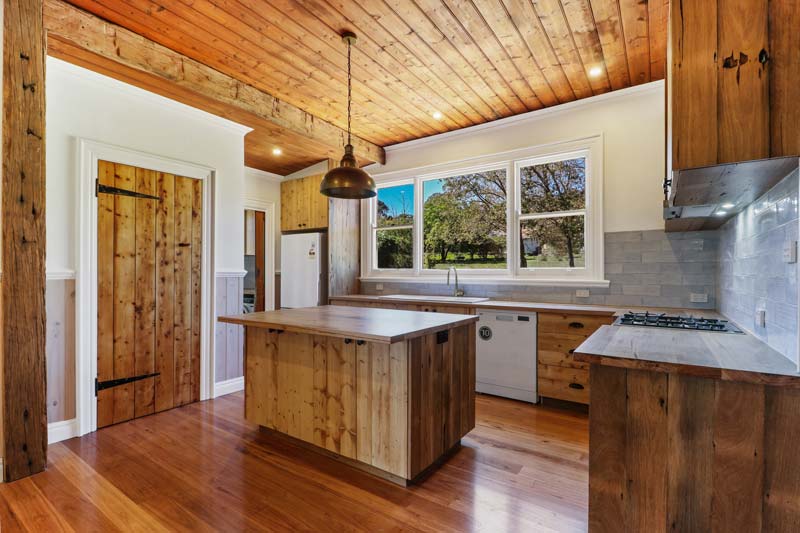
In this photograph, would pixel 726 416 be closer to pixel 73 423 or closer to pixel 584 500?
pixel 584 500

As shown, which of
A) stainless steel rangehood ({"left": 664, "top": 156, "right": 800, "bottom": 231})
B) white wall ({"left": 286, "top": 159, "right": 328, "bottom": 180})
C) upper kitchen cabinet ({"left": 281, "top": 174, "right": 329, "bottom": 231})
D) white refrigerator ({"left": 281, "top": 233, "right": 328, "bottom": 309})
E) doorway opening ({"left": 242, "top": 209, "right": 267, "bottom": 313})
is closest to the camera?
stainless steel rangehood ({"left": 664, "top": 156, "right": 800, "bottom": 231})

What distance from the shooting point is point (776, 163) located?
1236mm

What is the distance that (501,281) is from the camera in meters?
4.17

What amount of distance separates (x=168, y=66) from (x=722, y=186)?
3.44m

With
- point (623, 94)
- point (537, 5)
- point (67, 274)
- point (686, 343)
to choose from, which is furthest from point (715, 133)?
point (67, 274)

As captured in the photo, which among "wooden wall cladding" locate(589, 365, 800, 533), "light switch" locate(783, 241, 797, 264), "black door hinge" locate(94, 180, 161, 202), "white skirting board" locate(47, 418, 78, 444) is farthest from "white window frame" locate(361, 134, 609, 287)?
"white skirting board" locate(47, 418, 78, 444)

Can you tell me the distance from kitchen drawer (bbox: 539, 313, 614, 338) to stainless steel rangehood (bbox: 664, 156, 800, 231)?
100cm

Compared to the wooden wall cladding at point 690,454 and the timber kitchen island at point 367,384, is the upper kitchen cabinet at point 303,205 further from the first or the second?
the wooden wall cladding at point 690,454

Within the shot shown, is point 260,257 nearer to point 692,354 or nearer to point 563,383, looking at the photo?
point 563,383

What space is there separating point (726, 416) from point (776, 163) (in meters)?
0.83

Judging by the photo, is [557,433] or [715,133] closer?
[715,133]

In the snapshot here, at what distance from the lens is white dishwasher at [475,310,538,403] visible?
3.38 m

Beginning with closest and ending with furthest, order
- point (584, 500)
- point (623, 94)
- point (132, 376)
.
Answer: point (584, 500) → point (132, 376) → point (623, 94)

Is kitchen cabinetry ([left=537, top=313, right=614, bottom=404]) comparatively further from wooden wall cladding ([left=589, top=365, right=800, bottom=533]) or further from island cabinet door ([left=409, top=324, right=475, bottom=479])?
wooden wall cladding ([left=589, top=365, right=800, bottom=533])
